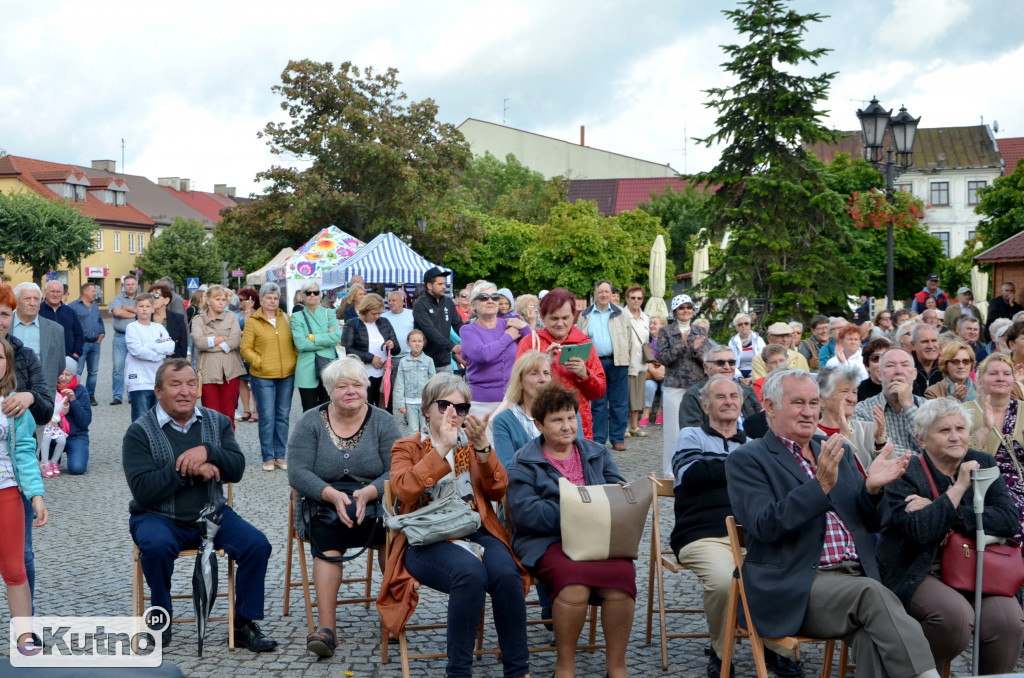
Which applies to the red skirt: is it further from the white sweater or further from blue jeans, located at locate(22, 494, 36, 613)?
the white sweater

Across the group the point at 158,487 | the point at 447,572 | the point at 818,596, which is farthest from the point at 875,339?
the point at 158,487

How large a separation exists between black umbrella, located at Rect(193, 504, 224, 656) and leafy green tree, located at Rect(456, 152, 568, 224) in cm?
4466

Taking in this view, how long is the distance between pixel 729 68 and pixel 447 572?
10568mm

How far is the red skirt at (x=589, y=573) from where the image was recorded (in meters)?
4.70

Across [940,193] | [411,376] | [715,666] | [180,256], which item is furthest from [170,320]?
[940,193]

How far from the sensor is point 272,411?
1045 cm

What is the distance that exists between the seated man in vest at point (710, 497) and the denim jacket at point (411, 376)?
5.97 metres

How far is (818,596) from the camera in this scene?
4211mm

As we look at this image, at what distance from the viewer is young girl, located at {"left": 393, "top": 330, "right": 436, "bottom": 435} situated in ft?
36.5

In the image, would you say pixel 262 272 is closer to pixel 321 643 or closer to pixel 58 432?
pixel 58 432

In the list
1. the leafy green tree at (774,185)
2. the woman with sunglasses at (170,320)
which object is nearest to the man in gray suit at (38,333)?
the woman with sunglasses at (170,320)

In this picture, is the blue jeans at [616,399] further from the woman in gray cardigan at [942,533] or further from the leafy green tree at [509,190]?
the leafy green tree at [509,190]

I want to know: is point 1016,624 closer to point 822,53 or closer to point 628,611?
point 628,611

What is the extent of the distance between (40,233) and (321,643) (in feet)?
160
